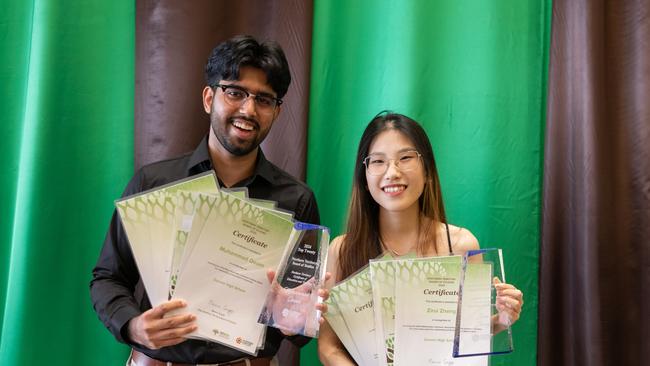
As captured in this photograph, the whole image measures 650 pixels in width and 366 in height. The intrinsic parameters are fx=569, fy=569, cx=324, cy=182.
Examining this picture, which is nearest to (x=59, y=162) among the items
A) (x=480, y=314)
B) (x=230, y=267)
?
(x=230, y=267)

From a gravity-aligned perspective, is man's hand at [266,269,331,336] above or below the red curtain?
below

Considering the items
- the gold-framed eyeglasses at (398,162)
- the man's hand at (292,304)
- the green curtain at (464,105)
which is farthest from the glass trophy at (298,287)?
the green curtain at (464,105)

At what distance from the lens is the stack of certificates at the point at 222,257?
1.13 meters

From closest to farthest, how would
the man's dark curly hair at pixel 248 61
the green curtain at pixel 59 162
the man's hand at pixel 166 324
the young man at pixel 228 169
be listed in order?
the man's hand at pixel 166 324
the young man at pixel 228 169
the man's dark curly hair at pixel 248 61
the green curtain at pixel 59 162

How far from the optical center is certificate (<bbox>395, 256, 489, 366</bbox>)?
3.89ft

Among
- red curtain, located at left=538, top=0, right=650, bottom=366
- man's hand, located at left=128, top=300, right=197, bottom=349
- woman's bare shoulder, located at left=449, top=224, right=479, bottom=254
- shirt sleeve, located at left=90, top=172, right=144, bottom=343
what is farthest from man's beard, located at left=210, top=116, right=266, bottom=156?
red curtain, located at left=538, top=0, right=650, bottom=366

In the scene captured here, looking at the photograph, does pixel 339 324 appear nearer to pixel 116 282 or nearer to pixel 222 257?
pixel 222 257

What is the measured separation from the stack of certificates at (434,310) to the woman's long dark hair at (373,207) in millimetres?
278

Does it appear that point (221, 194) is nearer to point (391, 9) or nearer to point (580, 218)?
point (391, 9)

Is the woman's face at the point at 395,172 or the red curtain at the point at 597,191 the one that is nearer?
the woman's face at the point at 395,172

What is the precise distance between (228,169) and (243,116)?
0.56ft

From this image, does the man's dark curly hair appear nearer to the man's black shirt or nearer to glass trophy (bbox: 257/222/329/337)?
the man's black shirt

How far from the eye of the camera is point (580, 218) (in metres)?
1.79

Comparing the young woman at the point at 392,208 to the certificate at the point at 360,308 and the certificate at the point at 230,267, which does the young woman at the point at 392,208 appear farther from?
the certificate at the point at 230,267
